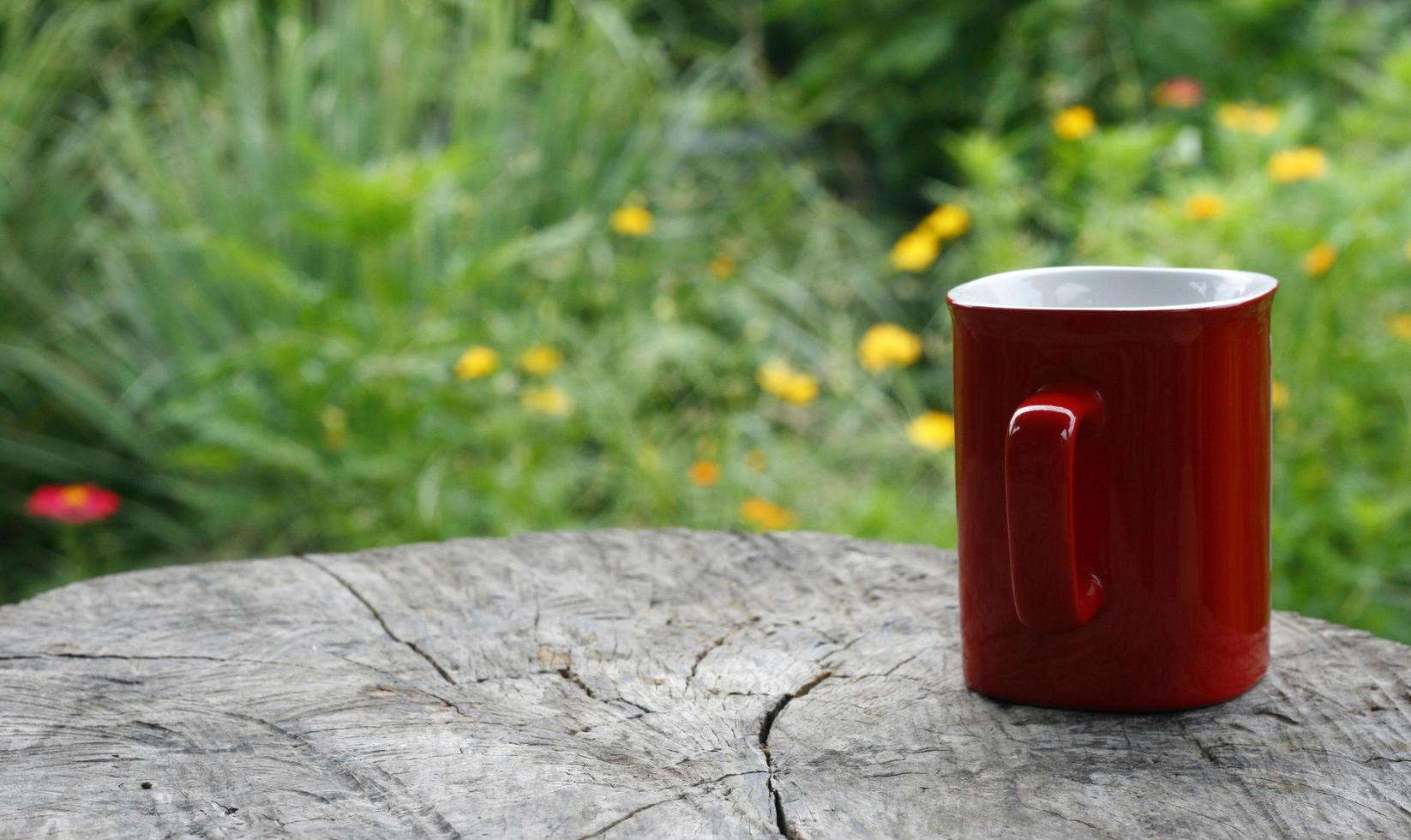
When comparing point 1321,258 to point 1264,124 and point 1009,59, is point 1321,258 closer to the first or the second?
point 1264,124

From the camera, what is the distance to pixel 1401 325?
2.23 m

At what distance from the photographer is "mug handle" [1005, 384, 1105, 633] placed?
2.74ft

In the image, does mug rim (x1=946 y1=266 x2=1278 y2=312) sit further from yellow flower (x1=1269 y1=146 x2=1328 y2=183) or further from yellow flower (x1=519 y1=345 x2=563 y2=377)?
yellow flower (x1=519 y1=345 x2=563 y2=377)

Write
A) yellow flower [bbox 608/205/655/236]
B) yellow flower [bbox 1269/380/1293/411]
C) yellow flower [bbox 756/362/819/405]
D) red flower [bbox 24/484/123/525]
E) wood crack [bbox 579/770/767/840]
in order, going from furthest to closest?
yellow flower [bbox 608/205/655/236] < yellow flower [bbox 756/362/819/405] < red flower [bbox 24/484/123/525] < yellow flower [bbox 1269/380/1293/411] < wood crack [bbox 579/770/767/840]

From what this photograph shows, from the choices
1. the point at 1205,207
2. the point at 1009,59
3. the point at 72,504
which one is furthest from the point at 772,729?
the point at 1009,59

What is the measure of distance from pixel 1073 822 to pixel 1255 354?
34cm

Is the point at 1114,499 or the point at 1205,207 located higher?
the point at 1205,207

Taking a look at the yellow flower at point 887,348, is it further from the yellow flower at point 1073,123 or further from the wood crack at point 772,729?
the wood crack at point 772,729

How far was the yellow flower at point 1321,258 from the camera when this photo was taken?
207cm

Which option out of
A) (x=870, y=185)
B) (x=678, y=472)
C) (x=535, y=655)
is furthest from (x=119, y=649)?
(x=870, y=185)

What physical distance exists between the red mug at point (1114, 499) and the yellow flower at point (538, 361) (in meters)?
1.54

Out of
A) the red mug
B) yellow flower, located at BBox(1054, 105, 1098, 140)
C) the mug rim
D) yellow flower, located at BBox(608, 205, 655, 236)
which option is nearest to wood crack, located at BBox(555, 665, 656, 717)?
the red mug

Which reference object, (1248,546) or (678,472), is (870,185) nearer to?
(678,472)

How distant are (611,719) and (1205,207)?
64.3 inches
